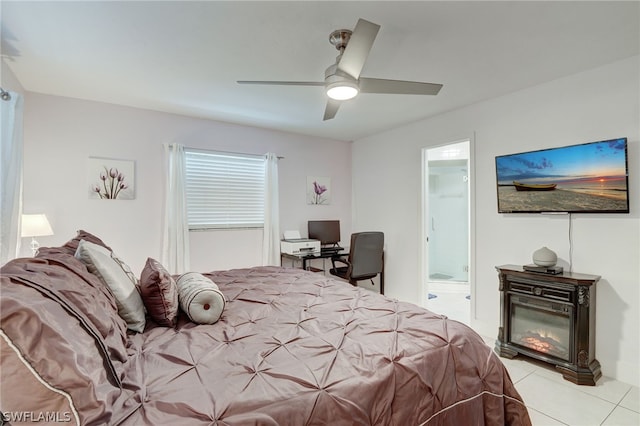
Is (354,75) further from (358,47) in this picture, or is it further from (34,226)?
(34,226)

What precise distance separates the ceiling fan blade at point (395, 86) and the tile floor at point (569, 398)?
2.20 m

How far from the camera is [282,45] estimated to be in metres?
2.14

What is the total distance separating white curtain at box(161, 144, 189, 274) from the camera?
3441mm

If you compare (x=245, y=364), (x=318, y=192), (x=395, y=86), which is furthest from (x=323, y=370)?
(x=318, y=192)

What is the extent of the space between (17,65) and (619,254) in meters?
5.00

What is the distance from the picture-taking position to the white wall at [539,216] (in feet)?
7.64

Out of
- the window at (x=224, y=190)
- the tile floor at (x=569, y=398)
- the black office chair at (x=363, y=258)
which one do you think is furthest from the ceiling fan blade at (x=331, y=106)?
the tile floor at (x=569, y=398)

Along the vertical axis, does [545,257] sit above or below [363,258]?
above

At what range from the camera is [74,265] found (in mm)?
1252

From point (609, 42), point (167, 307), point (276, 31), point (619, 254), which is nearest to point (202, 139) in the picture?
point (276, 31)

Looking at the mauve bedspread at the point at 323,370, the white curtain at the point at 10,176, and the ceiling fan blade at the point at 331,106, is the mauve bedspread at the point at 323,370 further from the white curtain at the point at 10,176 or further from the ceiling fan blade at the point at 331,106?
the white curtain at the point at 10,176

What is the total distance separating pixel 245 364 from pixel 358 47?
1.66 m

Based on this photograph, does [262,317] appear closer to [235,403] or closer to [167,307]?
[167,307]

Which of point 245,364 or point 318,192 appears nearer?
point 245,364
